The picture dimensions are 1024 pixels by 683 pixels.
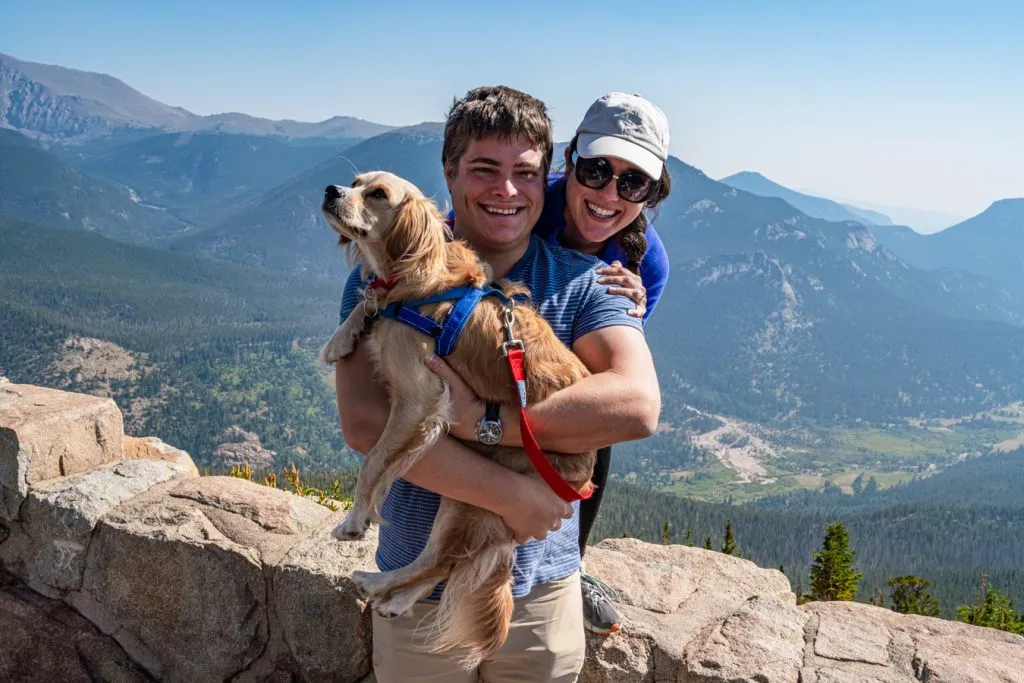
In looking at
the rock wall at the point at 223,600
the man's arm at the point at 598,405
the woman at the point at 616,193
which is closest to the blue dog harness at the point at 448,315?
the man's arm at the point at 598,405

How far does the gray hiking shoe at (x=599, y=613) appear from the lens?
16.0ft

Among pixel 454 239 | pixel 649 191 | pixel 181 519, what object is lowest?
pixel 181 519

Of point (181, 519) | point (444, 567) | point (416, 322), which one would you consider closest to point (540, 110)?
point (416, 322)

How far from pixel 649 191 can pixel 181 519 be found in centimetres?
428

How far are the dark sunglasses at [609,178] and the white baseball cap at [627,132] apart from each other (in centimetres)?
5

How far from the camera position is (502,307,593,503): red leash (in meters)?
3.52

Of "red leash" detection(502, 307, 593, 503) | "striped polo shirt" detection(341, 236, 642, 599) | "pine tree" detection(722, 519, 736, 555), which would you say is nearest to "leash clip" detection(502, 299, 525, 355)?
"red leash" detection(502, 307, 593, 503)

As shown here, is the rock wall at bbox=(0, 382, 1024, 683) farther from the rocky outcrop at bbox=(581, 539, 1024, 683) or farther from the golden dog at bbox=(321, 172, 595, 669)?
the golden dog at bbox=(321, 172, 595, 669)

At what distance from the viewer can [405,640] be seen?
149 inches

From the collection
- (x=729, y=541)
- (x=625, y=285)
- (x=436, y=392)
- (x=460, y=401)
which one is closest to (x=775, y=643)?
(x=625, y=285)

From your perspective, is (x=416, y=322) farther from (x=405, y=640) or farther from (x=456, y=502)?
(x=405, y=640)

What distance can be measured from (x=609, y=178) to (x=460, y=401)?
159cm

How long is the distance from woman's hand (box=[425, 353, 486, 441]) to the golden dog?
0.12 feet

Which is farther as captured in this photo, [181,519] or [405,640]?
[181,519]
